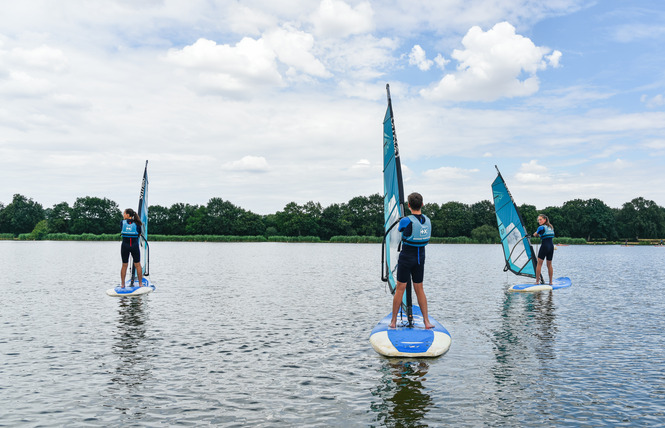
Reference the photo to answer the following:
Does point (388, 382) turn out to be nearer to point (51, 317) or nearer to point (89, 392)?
point (89, 392)

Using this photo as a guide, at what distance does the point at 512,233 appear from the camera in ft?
65.8

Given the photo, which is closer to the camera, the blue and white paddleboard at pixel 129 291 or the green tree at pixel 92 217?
the blue and white paddleboard at pixel 129 291

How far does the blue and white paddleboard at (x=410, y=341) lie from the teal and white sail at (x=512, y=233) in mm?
11965

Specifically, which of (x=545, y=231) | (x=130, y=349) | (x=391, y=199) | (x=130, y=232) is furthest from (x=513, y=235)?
(x=130, y=349)

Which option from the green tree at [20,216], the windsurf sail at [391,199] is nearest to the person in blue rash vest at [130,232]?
the windsurf sail at [391,199]

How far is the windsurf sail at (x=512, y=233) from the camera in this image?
1973cm

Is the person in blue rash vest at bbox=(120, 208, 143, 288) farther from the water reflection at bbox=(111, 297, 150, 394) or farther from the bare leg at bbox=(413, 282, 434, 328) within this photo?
the bare leg at bbox=(413, 282, 434, 328)

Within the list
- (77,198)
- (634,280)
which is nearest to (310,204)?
(77,198)

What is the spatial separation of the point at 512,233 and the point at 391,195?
11.8 m

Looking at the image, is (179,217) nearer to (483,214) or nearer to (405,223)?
(483,214)

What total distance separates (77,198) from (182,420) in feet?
394

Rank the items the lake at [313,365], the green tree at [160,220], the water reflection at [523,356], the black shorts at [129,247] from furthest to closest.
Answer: the green tree at [160,220] → the black shorts at [129,247] → the water reflection at [523,356] → the lake at [313,365]

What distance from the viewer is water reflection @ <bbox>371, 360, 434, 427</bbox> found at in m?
5.63

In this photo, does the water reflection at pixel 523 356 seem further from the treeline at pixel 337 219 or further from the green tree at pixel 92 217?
the green tree at pixel 92 217
